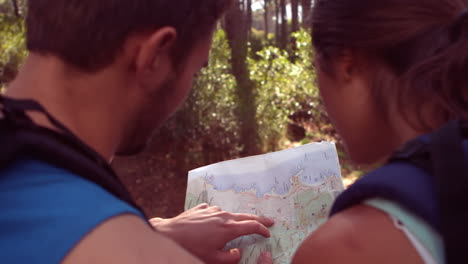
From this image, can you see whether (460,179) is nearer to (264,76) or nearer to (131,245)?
(131,245)

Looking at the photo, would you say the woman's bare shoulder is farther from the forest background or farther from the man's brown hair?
the forest background

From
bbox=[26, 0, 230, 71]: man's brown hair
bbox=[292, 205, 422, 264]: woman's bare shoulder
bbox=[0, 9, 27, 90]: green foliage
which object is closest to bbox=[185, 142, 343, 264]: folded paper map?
bbox=[292, 205, 422, 264]: woman's bare shoulder

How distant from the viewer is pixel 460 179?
35.4 inches

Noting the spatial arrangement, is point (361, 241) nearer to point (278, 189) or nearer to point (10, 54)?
point (278, 189)

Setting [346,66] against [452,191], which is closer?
[452,191]

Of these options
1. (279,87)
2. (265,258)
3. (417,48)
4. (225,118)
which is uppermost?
(417,48)

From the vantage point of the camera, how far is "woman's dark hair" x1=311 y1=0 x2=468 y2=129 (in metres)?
1.17

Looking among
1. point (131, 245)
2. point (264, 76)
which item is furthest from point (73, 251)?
point (264, 76)

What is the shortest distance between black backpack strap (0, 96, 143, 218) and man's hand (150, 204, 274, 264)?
512 mm

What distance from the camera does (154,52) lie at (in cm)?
118

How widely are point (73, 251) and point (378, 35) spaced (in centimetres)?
93

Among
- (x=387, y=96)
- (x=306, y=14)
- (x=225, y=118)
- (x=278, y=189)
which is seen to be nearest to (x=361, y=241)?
(x=387, y=96)

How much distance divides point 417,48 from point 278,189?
0.80 m

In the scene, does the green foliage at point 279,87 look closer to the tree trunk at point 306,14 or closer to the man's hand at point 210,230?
the tree trunk at point 306,14
